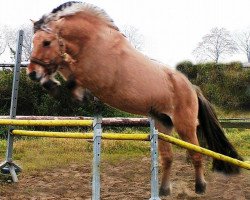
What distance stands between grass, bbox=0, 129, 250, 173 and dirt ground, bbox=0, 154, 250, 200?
1.26 ft

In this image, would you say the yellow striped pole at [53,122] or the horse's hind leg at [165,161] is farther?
the horse's hind leg at [165,161]

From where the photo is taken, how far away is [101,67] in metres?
3.78

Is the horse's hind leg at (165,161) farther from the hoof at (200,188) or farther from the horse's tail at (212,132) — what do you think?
the horse's tail at (212,132)

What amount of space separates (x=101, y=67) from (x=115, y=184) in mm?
1540

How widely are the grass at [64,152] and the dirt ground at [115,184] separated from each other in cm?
38

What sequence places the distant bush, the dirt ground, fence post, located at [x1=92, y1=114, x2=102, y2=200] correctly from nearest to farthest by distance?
fence post, located at [x1=92, y1=114, x2=102, y2=200] → the dirt ground → the distant bush

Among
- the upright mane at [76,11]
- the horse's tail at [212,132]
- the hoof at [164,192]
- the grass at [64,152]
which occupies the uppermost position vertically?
the upright mane at [76,11]

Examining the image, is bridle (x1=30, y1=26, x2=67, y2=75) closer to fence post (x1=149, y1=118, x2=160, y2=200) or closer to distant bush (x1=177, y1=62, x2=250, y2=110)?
fence post (x1=149, y1=118, x2=160, y2=200)

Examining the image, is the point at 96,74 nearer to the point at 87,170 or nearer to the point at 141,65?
the point at 141,65

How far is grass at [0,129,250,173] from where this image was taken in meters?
6.05

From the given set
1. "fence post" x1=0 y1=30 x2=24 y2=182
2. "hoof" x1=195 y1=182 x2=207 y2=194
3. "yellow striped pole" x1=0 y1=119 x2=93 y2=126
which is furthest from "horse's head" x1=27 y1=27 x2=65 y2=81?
"hoof" x1=195 y1=182 x2=207 y2=194

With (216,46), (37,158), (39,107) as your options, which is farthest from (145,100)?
(216,46)

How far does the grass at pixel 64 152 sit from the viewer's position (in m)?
6.05

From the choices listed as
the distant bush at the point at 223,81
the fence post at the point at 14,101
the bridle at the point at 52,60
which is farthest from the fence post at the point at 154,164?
the distant bush at the point at 223,81
